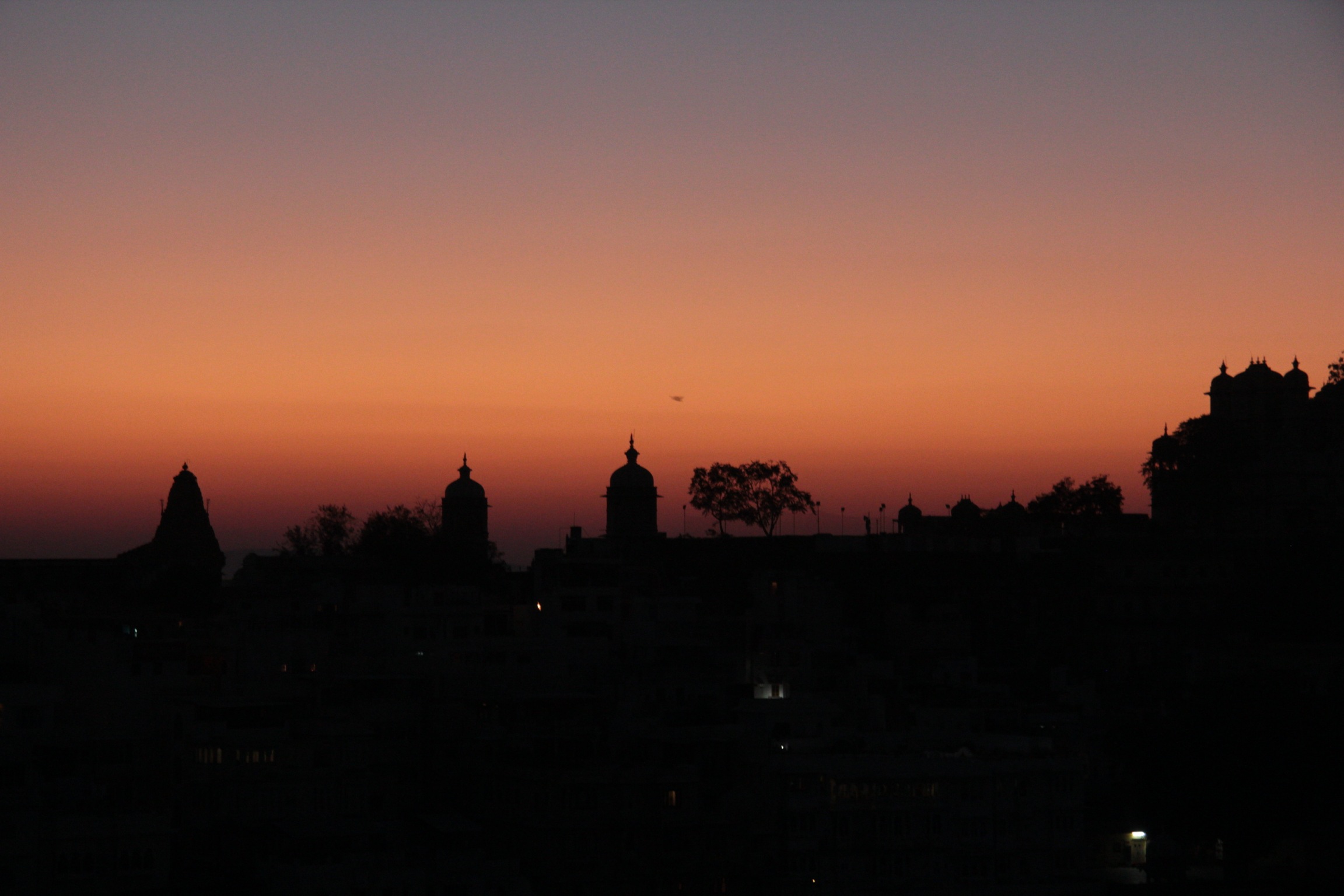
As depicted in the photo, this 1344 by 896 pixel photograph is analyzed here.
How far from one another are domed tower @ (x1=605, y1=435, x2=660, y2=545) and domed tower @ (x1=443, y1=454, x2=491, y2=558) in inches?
308

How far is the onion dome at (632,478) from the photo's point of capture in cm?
9294

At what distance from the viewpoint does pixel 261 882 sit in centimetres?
4397

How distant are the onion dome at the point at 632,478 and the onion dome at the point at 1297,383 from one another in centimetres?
3289

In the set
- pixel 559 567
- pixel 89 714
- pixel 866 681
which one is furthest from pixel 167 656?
pixel 866 681

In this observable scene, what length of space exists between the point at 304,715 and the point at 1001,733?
19.2 metres

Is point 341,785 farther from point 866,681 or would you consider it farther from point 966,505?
point 966,505

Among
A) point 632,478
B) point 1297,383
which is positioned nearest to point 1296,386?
point 1297,383

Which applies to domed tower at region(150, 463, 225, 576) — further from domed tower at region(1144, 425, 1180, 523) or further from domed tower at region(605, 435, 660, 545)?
domed tower at region(1144, 425, 1180, 523)

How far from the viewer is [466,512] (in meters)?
99.4

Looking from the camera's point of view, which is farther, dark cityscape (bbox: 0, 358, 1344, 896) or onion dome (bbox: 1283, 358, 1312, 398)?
onion dome (bbox: 1283, 358, 1312, 398)

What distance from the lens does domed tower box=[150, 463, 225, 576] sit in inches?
4144

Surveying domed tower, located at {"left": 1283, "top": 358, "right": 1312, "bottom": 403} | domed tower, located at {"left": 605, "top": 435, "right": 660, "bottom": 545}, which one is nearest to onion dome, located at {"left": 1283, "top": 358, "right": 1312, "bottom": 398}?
domed tower, located at {"left": 1283, "top": 358, "right": 1312, "bottom": 403}

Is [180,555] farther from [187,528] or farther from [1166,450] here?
[1166,450]

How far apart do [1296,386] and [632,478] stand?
34.3 meters
